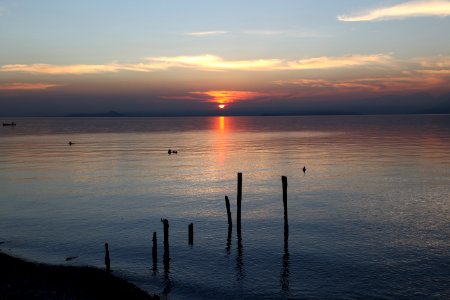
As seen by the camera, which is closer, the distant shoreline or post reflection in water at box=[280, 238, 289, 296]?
the distant shoreline

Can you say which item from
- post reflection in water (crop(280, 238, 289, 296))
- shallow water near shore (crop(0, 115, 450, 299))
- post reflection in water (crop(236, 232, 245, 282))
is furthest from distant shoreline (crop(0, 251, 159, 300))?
post reflection in water (crop(280, 238, 289, 296))

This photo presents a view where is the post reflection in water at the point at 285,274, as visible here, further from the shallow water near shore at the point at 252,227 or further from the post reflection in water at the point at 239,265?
the post reflection in water at the point at 239,265

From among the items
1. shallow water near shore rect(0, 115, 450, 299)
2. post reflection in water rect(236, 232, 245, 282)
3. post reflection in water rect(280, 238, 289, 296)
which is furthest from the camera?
post reflection in water rect(236, 232, 245, 282)

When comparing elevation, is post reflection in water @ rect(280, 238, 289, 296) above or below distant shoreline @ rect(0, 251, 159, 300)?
below

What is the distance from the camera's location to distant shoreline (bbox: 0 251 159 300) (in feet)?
73.8

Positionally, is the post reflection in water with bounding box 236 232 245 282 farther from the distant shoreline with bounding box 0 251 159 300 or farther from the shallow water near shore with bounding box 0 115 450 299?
the distant shoreline with bounding box 0 251 159 300

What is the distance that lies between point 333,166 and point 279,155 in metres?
21.3

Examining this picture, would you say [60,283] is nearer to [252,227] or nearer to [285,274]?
[285,274]

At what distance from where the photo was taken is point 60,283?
24.3m

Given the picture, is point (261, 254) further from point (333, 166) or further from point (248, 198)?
point (333, 166)

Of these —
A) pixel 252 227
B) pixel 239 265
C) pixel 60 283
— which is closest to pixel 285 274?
pixel 239 265

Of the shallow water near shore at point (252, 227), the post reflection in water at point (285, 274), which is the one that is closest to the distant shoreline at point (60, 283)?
the shallow water near shore at point (252, 227)

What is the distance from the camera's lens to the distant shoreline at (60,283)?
886 inches

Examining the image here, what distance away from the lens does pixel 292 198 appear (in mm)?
50406
